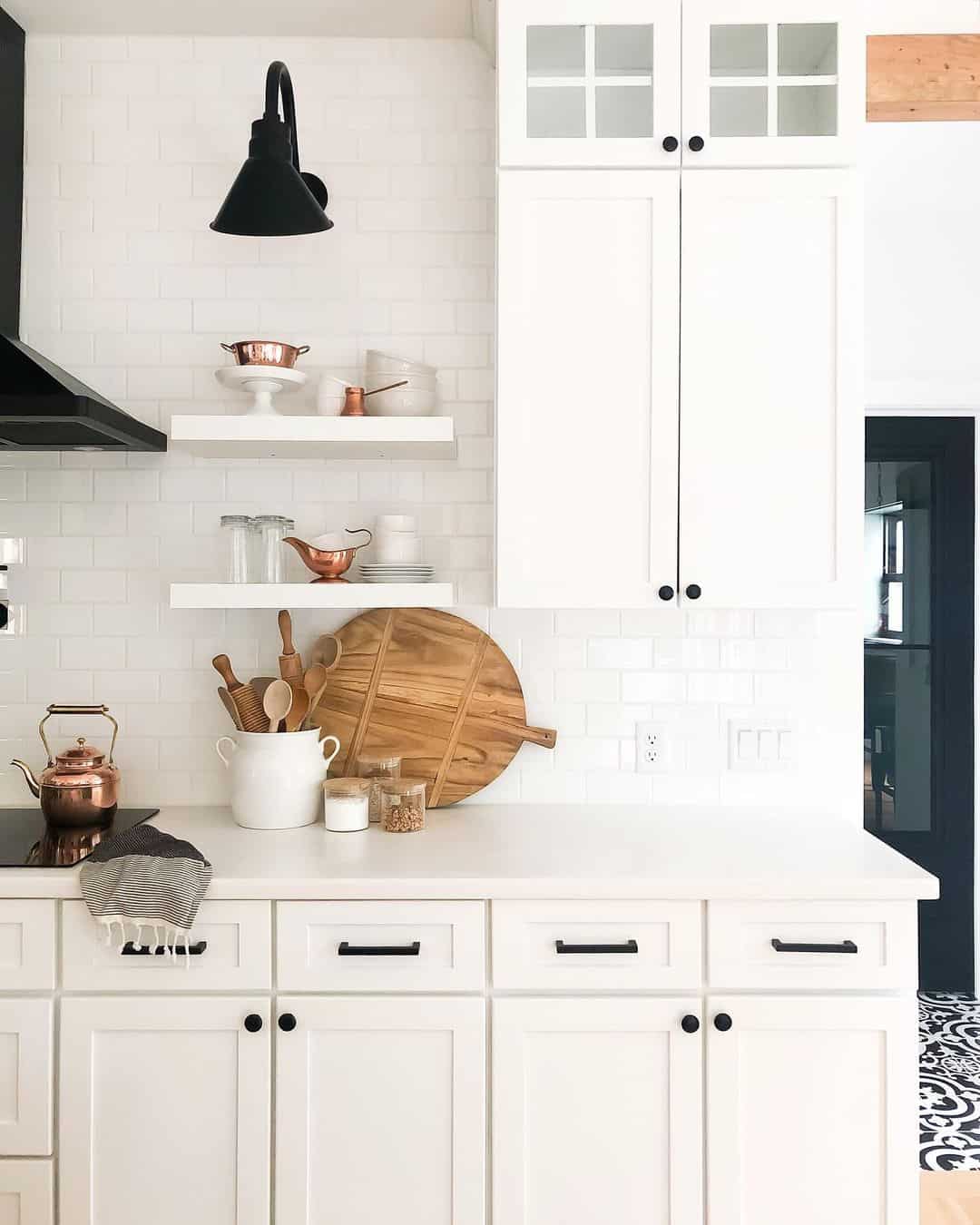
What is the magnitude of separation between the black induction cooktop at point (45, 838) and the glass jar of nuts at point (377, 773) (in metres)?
0.51

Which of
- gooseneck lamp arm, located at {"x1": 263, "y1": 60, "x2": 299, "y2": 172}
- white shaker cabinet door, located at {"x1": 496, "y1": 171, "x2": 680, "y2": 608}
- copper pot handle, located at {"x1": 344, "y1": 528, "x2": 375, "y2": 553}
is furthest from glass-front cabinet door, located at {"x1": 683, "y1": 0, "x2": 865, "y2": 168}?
copper pot handle, located at {"x1": 344, "y1": 528, "x2": 375, "y2": 553}

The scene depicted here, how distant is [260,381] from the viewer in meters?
2.13

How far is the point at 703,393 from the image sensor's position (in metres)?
2.03

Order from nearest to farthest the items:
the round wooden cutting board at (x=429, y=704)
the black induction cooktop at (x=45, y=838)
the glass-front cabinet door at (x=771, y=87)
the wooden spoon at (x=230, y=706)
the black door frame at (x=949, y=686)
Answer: the black induction cooktop at (x=45, y=838), the glass-front cabinet door at (x=771, y=87), the wooden spoon at (x=230, y=706), the round wooden cutting board at (x=429, y=704), the black door frame at (x=949, y=686)

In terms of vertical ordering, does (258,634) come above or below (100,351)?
below

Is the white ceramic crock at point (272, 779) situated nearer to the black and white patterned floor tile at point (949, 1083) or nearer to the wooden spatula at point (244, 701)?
the wooden spatula at point (244, 701)

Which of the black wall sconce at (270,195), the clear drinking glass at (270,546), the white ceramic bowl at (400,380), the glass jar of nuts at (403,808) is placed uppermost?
the black wall sconce at (270,195)

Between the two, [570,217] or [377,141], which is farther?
[377,141]

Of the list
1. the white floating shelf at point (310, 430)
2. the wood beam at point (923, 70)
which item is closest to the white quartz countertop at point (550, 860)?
the white floating shelf at point (310, 430)

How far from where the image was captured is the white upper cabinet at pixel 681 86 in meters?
2.01

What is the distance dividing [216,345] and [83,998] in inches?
60.1

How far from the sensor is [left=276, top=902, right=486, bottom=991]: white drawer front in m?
1.80

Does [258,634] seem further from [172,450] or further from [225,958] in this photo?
[225,958]

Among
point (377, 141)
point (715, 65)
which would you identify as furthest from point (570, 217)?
point (377, 141)
